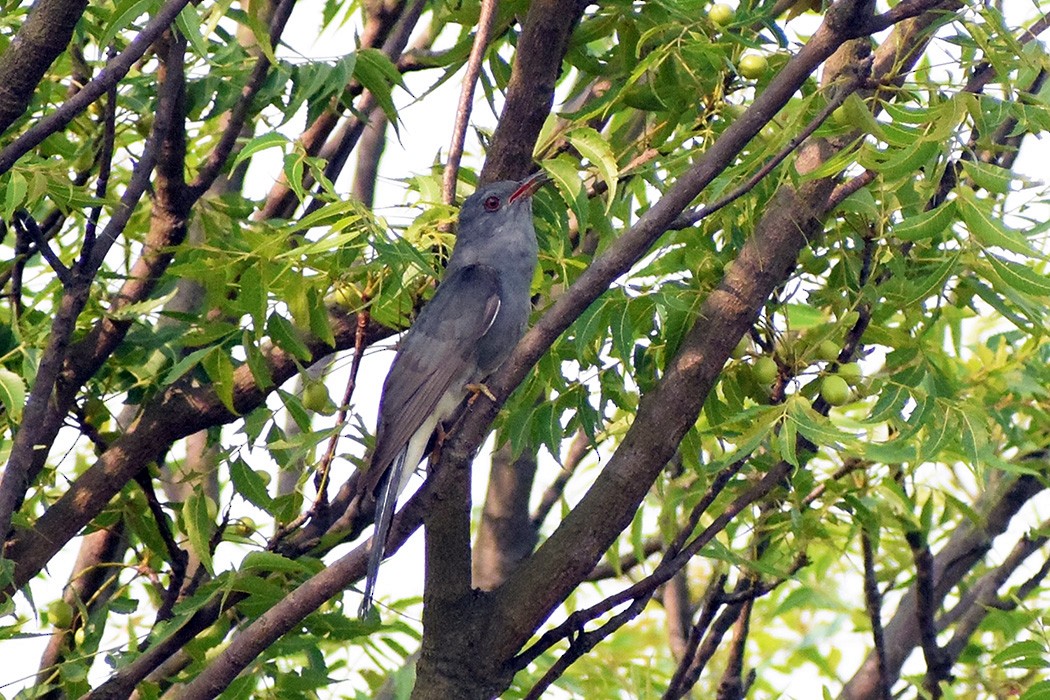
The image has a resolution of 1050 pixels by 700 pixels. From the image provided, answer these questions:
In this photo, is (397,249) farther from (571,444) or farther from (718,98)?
(571,444)

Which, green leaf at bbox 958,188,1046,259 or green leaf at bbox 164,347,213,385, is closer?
green leaf at bbox 958,188,1046,259

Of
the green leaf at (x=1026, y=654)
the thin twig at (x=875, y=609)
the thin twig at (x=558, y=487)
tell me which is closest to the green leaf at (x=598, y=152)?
the green leaf at (x=1026, y=654)

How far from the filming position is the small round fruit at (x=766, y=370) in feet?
13.1

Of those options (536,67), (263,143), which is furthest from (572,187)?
(263,143)

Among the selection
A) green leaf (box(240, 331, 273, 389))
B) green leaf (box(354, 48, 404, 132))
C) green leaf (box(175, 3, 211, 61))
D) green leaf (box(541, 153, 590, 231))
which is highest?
green leaf (box(354, 48, 404, 132))

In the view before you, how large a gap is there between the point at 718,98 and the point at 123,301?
2.31 m

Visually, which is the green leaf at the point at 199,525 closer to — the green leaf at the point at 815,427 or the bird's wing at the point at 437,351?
the bird's wing at the point at 437,351

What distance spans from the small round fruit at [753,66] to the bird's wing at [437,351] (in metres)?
1.44

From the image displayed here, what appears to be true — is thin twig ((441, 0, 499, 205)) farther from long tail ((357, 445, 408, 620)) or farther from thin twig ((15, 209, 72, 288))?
thin twig ((15, 209, 72, 288))

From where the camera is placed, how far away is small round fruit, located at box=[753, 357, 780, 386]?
13.1 feet

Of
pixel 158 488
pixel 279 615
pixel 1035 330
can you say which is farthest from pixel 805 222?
pixel 158 488

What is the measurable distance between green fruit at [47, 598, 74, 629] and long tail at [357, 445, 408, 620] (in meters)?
1.11

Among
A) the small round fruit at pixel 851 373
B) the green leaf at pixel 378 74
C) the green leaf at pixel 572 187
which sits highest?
the green leaf at pixel 378 74

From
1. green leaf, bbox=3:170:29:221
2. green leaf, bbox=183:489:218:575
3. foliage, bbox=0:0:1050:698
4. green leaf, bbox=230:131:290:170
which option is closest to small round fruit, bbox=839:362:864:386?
foliage, bbox=0:0:1050:698
